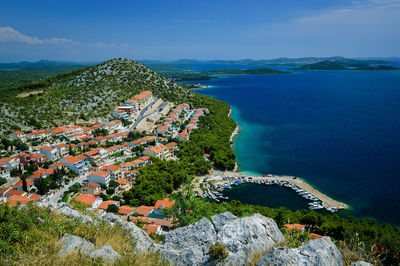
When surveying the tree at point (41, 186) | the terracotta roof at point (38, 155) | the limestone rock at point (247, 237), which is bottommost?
the tree at point (41, 186)

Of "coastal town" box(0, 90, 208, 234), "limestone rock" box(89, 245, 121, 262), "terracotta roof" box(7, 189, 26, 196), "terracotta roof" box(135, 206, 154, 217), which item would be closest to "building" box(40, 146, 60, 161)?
"coastal town" box(0, 90, 208, 234)

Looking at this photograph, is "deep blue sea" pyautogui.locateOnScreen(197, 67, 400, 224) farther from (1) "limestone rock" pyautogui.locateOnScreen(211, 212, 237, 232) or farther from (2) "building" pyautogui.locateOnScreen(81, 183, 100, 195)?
(1) "limestone rock" pyautogui.locateOnScreen(211, 212, 237, 232)

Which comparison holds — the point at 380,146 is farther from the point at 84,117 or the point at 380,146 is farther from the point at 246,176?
the point at 84,117

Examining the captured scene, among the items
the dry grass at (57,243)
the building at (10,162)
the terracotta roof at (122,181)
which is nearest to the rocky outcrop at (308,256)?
the dry grass at (57,243)

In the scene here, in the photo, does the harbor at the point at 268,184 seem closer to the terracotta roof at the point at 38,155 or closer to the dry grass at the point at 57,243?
the dry grass at the point at 57,243

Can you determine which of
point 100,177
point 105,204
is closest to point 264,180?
point 105,204

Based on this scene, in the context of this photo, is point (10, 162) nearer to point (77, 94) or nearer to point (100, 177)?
point (100, 177)
